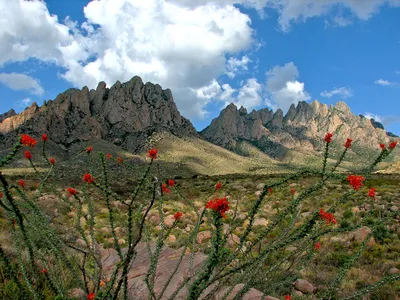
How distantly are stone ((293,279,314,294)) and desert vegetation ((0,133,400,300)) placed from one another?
2 centimetres

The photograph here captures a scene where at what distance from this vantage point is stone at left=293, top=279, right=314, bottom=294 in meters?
6.35

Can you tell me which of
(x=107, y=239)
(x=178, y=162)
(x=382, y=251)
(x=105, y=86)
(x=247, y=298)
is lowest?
(x=107, y=239)

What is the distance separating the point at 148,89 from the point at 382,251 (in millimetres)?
182036

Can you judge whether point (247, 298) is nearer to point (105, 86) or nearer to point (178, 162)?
point (178, 162)

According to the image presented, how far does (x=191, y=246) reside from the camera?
9883 mm

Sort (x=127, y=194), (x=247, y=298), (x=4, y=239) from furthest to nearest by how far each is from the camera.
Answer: (x=127, y=194) → (x=4, y=239) → (x=247, y=298)

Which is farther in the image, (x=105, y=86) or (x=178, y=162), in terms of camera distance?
(x=105, y=86)

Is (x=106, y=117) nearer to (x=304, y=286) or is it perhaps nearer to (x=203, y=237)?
(x=203, y=237)

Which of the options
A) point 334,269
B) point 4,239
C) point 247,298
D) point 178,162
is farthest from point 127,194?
point 178,162

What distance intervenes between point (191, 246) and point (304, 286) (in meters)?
4.28

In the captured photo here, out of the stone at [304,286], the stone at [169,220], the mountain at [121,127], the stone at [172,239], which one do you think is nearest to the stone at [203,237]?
the stone at [172,239]

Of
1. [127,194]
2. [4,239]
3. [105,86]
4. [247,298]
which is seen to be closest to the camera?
[247,298]

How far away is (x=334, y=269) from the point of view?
766cm

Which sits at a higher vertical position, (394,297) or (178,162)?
(178,162)
